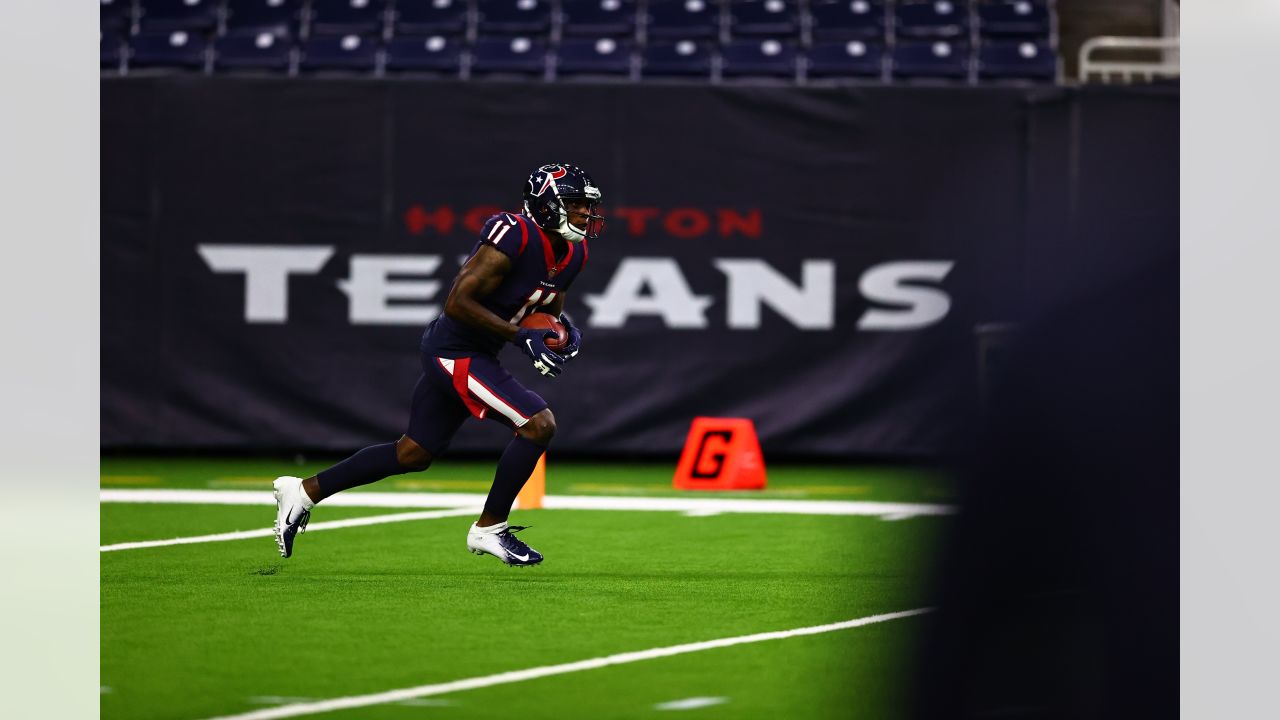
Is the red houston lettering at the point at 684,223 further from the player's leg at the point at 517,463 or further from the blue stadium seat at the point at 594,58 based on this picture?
the player's leg at the point at 517,463

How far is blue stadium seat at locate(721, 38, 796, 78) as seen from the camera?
16.0 metres

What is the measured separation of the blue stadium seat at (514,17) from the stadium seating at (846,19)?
8.77ft

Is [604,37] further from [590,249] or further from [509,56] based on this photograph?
[590,249]

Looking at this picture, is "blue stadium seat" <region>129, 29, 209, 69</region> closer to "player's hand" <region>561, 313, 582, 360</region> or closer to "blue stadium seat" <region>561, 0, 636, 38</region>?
"blue stadium seat" <region>561, 0, 636, 38</region>

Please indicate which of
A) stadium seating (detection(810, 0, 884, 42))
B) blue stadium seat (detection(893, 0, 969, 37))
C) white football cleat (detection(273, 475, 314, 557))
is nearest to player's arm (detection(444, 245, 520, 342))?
white football cleat (detection(273, 475, 314, 557))

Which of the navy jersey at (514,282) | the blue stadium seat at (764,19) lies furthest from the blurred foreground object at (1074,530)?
the blue stadium seat at (764,19)

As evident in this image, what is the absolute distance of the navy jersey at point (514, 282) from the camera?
25.8 ft

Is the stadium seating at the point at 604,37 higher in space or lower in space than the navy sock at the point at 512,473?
higher

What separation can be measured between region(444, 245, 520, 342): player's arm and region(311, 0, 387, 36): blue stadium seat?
30.5 ft

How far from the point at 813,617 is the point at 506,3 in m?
11.5

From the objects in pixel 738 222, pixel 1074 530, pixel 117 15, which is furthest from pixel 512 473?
pixel 117 15

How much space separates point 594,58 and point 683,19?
130cm

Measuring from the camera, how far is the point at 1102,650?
3047mm
